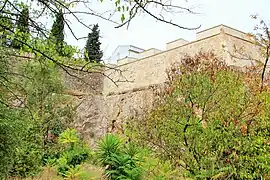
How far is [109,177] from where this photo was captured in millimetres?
8242

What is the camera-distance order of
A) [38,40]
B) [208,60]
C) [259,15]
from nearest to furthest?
[38,40]
[259,15]
[208,60]

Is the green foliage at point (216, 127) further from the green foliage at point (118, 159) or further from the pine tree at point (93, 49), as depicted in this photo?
the pine tree at point (93, 49)

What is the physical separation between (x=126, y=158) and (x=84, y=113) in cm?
803

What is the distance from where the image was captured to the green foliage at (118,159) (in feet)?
26.0

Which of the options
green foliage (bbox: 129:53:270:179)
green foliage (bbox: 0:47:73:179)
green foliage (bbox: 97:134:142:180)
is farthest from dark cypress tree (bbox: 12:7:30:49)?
green foliage (bbox: 97:134:142:180)

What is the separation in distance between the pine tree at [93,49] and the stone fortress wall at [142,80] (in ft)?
29.7

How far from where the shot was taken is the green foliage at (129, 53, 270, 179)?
6.46 m

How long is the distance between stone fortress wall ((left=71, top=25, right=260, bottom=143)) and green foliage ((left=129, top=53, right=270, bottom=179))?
4.41m

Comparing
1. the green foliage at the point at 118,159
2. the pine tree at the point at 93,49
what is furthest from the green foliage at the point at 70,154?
the pine tree at the point at 93,49

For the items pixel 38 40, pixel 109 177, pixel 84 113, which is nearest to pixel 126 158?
pixel 109 177

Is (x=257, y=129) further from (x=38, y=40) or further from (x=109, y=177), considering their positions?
(x=38, y=40)

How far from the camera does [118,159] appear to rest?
8242 millimetres

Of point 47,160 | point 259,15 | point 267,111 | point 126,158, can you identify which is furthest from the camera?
point 47,160

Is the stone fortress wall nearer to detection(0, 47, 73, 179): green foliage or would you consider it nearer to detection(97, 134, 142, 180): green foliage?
detection(0, 47, 73, 179): green foliage
